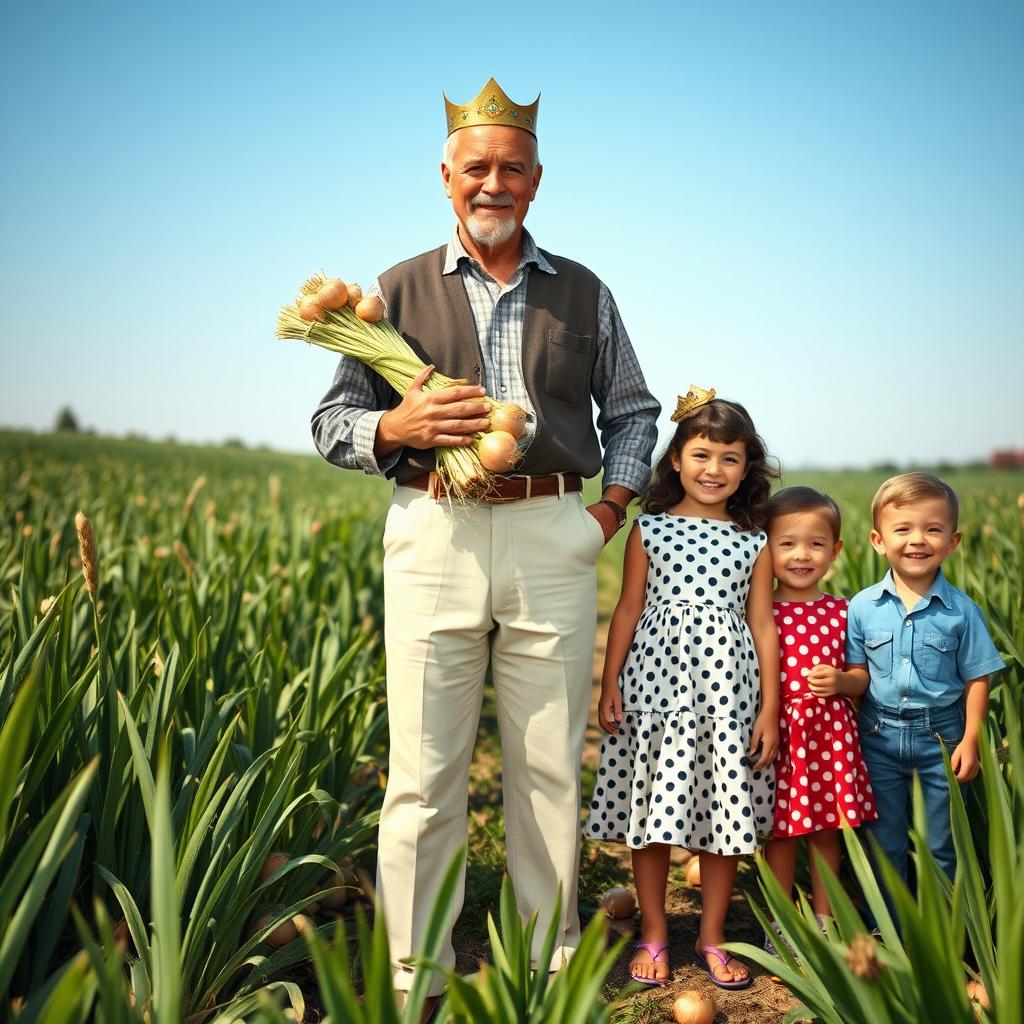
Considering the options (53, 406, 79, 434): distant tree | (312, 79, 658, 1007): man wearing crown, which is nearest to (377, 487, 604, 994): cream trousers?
(312, 79, 658, 1007): man wearing crown

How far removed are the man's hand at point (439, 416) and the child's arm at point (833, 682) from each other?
3.71 ft

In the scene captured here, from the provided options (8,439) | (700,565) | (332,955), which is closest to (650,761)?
(700,565)

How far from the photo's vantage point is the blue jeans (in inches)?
98.6

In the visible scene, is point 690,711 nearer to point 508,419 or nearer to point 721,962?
point 721,962

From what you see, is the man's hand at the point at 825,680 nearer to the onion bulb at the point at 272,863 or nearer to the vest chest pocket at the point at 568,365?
the vest chest pocket at the point at 568,365

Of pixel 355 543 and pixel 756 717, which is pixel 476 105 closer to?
pixel 756 717

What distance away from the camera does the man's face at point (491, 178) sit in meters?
2.43

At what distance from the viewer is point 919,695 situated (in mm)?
2516

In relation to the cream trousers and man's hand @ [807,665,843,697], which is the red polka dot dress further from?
the cream trousers

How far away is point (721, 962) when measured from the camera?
2.52 m

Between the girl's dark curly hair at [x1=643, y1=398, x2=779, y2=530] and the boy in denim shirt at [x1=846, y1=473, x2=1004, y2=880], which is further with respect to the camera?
the girl's dark curly hair at [x1=643, y1=398, x2=779, y2=530]

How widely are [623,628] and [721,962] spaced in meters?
0.91

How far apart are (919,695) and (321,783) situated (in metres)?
1.77

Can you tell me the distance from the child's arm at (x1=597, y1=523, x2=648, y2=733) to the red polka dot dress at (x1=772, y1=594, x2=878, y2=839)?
1.35 ft
